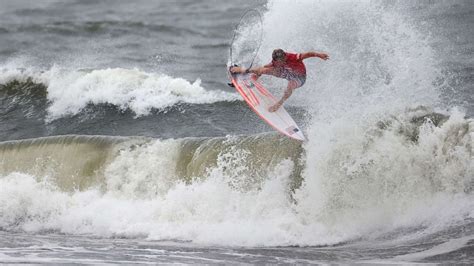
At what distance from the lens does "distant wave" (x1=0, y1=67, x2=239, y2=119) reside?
66.4ft

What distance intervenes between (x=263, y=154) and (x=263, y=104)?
974 millimetres

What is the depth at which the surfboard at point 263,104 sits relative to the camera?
559 inches

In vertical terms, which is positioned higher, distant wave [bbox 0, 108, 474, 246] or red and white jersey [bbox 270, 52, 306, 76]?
red and white jersey [bbox 270, 52, 306, 76]

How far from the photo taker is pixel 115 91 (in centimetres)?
2088

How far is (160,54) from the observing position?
25.0 metres

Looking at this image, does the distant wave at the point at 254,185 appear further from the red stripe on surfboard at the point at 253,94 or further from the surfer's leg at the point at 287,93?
the red stripe on surfboard at the point at 253,94

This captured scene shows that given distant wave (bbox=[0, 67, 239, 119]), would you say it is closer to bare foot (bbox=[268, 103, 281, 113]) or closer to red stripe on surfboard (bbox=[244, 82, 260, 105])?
red stripe on surfboard (bbox=[244, 82, 260, 105])

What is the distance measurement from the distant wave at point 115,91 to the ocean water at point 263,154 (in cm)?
5

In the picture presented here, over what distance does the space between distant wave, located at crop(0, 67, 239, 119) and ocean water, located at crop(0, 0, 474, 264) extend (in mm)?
47

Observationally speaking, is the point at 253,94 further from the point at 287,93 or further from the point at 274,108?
the point at 287,93

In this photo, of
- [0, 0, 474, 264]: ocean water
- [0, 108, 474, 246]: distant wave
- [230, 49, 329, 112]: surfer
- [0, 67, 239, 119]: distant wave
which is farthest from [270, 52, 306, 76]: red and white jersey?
[0, 67, 239, 119]: distant wave

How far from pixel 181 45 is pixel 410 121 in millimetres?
13630

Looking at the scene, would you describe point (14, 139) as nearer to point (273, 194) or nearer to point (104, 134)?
point (104, 134)

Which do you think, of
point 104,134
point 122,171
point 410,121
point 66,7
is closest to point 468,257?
point 410,121
